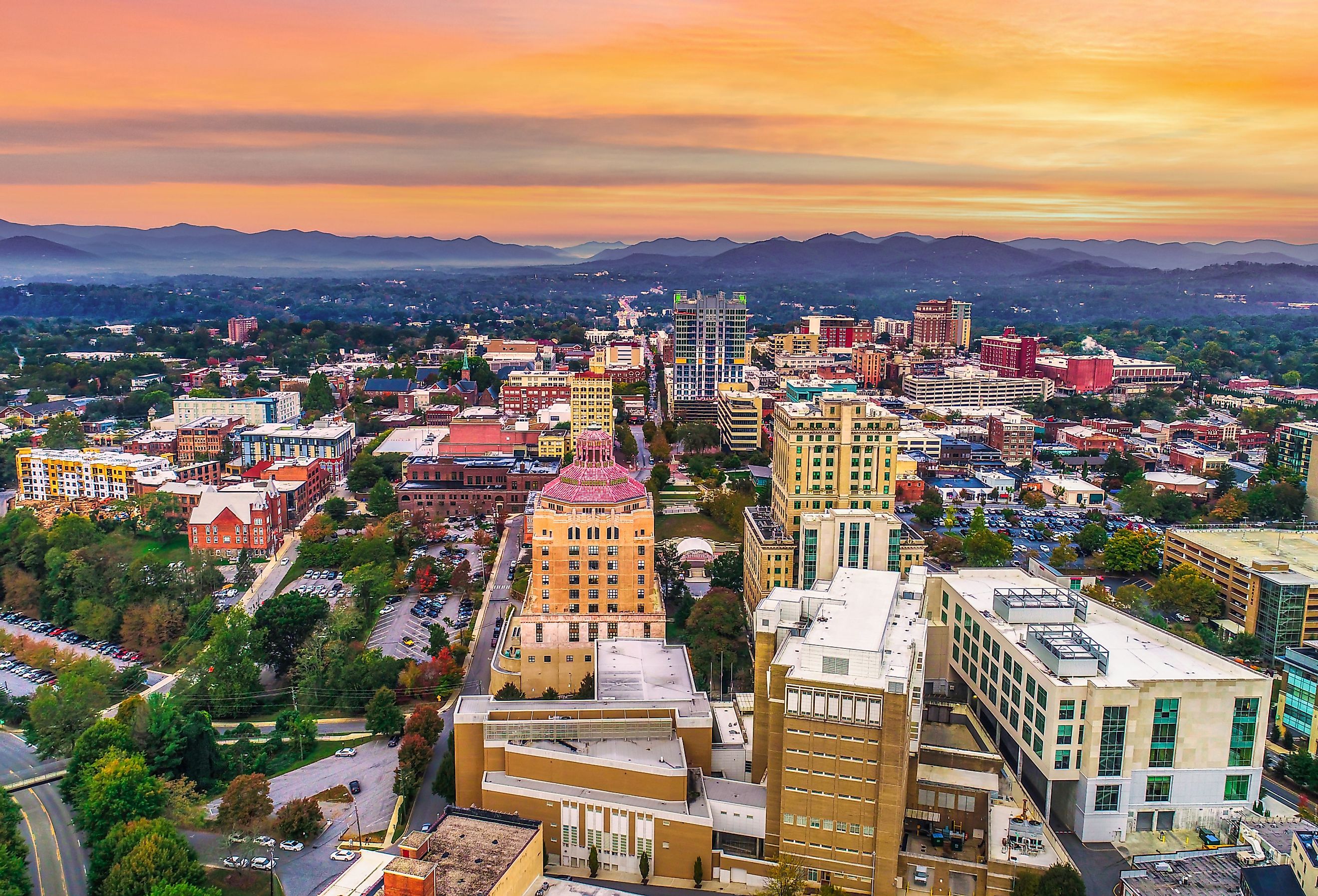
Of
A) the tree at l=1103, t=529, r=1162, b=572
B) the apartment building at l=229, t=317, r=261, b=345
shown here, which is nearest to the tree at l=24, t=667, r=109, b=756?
the tree at l=1103, t=529, r=1162, b=572

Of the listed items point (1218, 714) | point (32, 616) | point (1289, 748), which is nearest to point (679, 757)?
point (1218, 714)

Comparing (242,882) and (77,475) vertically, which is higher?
(77,475)

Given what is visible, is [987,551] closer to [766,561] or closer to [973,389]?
[766,561]

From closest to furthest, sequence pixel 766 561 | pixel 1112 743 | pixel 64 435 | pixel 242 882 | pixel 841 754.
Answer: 1. pixel 841 754
2. pixel 242 882
3. pixel 1112 743
4. pixel 766 561
5. pixel 64 435

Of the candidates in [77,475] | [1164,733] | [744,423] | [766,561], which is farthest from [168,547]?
[1164,733]

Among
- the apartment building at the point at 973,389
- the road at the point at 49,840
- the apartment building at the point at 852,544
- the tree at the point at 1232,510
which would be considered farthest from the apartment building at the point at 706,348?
the road at the point at 49,840
